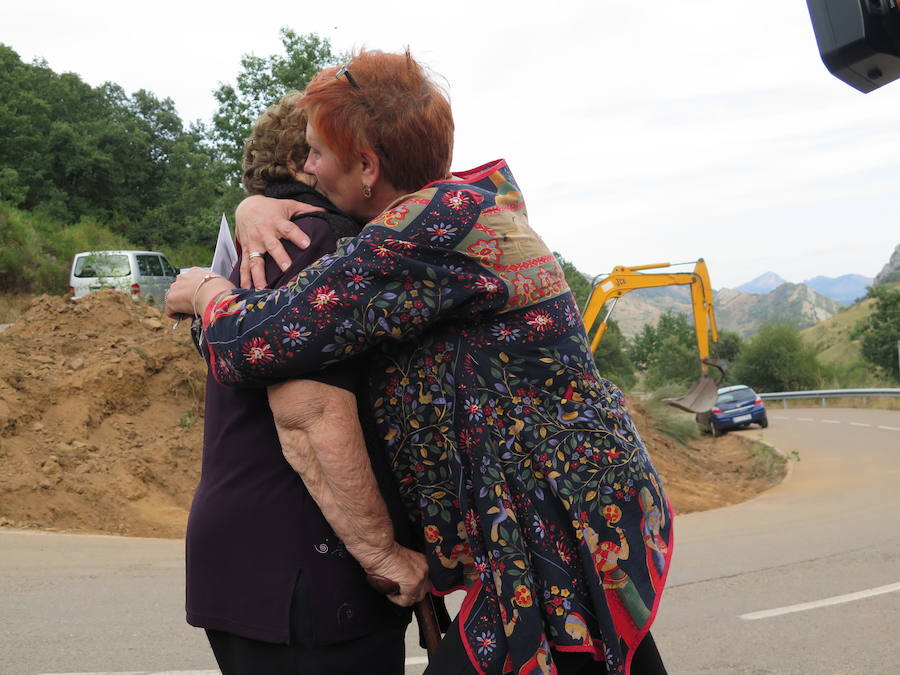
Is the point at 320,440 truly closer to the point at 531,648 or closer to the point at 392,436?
the point at 392,436

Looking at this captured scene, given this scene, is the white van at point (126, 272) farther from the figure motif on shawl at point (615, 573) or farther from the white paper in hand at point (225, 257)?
the figure motif on shawl at point (615, 573)

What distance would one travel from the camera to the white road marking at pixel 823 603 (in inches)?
263

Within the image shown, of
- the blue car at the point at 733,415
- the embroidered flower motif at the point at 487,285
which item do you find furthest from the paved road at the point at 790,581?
the blue car at the point at 733,415

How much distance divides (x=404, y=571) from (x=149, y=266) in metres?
24.1

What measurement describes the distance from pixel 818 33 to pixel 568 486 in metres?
0.91

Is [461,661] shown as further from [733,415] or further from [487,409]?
[733,415]

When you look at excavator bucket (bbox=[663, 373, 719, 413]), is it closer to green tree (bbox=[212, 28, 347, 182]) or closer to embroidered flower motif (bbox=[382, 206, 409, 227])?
green tree (bbox=[212, 28, 347, 182])

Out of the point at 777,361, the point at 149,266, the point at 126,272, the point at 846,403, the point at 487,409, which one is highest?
the point at 149,266

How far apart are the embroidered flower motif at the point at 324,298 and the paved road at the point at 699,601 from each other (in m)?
3.86

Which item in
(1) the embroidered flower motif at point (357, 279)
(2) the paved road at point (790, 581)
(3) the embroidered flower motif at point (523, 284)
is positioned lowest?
(2) the paved road at point (790, 581)

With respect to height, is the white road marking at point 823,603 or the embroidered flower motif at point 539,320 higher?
the embroidered flower motif at point 539,320

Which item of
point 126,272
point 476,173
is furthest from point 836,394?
point 476,173

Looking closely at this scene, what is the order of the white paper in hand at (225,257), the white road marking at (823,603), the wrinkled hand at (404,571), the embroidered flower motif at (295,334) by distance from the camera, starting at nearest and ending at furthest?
1. the embroidered flower motif at (295,334)
2. the wrinkled hand at (404,571)
3. the white paper in hand at (225,257)
4. the white road marking at (823,603)

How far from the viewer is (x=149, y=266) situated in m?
24.8
